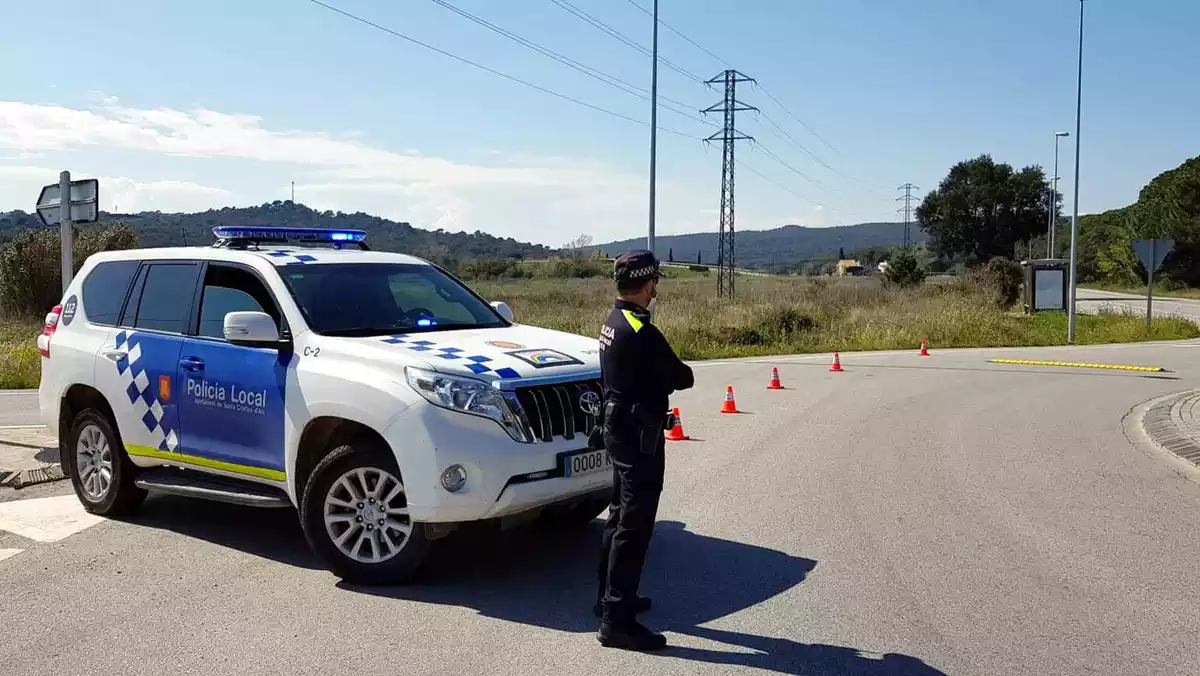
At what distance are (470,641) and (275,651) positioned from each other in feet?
2.94

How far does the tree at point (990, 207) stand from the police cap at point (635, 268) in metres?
87.5

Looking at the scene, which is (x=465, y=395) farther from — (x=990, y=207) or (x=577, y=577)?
(x=990, y=207)

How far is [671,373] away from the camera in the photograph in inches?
196

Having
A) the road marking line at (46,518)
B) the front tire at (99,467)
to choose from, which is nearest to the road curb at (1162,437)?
the front tire at (99,467)

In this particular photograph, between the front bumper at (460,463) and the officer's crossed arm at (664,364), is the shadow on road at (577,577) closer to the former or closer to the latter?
the front bumper at (460,463)

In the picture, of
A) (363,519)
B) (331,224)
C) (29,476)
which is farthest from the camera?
(331,224)

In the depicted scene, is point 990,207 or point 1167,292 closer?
point 1167,292

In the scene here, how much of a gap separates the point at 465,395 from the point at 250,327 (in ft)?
4.71

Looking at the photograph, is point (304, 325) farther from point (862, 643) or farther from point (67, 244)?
point (67, 244)

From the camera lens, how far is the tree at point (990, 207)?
8681cm

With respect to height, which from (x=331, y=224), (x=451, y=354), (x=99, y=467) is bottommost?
(x=99, y=467)

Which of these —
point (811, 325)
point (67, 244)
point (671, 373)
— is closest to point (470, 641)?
point (671, 373)

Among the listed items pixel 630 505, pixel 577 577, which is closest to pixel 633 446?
pixel 630 505

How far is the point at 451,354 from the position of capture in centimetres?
600
